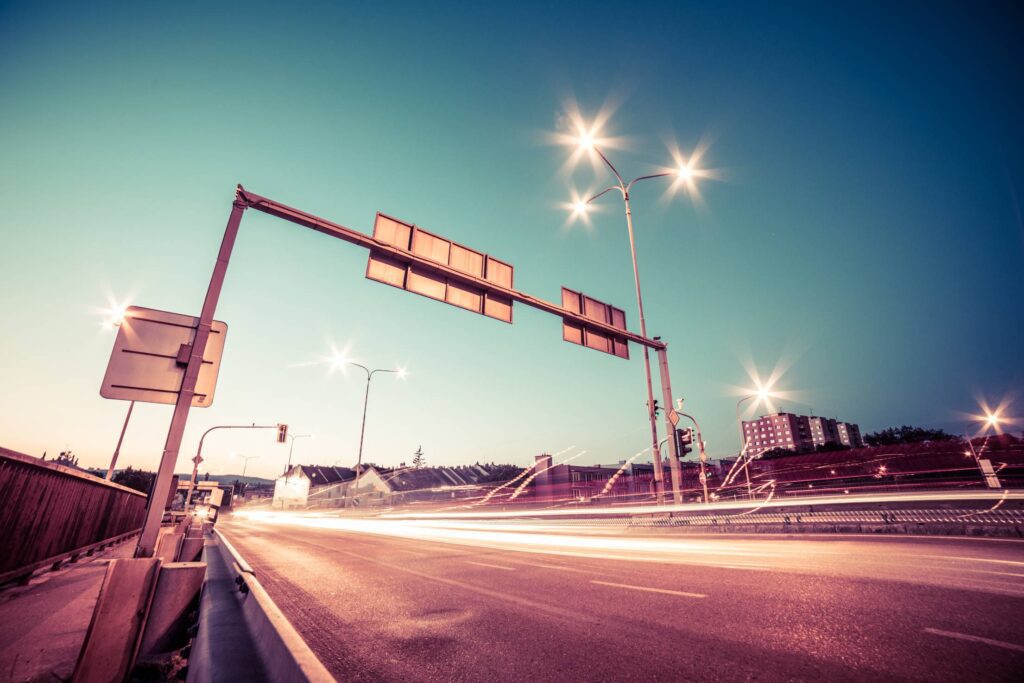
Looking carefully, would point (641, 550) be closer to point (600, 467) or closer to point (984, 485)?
point (984, 485)

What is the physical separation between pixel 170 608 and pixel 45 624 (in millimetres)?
2931

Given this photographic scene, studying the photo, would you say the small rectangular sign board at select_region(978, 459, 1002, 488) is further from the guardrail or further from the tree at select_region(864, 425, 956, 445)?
the tree at select_region(864, 425, 956, 445)

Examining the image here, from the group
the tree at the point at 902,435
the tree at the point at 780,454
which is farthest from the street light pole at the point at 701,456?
the tree at the point at 902,435

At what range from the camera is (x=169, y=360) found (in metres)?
4.50

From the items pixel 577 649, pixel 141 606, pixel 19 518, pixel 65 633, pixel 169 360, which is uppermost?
pixel 169 360

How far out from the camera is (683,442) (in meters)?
15.0

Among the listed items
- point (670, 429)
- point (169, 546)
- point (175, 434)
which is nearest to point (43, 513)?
point (169, 546)

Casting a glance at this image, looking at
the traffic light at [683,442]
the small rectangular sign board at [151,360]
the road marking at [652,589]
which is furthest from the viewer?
the traffic light at [683,442]

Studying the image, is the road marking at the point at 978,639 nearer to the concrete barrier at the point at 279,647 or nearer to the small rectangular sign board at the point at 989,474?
the concrete barrier at the point at 279,647

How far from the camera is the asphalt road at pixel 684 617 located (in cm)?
302

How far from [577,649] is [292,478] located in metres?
96.8

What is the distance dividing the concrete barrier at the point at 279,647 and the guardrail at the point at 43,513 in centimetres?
571

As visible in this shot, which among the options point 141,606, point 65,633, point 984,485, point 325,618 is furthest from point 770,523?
Result: point 65,633

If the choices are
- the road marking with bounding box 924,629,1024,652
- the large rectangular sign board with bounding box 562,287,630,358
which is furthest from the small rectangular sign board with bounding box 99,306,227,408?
the large rectangular sign board with bounding box 562,287,630,358
